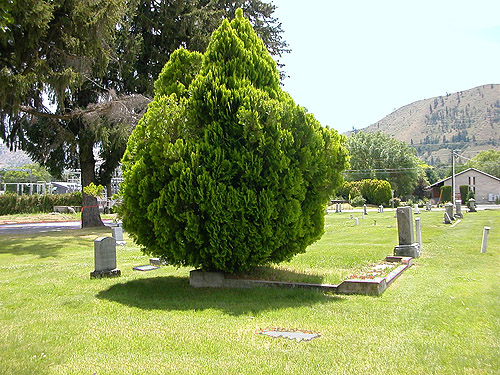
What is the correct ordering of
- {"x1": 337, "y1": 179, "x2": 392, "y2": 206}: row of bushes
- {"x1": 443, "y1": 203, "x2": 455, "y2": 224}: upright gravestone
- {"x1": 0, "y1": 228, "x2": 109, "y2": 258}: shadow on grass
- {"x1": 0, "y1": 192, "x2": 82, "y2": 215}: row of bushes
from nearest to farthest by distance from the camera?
{"x1": 0, "y1": 228, "x2": 109, "y2": 258}: shadow on grass
{"x1": 443, "y1": 203, "x2": 455, "y2": 224}: upright gravestone
{"x1": 0, "y1": 192, "x2": 82, "y2": 215}: row of bushes
{"x1": 337, "y1": 179, "x2": 392, "y2": 206}: row of bushes

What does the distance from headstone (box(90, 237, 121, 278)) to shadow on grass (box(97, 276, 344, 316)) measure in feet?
3.63

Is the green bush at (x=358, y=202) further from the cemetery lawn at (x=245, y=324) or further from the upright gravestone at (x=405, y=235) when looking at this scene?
the cemetery lawn at (x=245, y=324)

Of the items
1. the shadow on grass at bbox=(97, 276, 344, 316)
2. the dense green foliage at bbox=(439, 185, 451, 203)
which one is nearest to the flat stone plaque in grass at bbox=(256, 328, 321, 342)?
the shadow on grass at bbox=(97, 276, 344, 316)

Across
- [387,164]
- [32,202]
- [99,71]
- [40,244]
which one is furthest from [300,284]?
[387,164]

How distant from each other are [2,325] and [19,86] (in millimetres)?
11471

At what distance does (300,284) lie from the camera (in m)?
8.60

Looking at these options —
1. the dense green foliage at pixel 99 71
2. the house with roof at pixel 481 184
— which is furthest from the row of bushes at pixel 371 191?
the dense green foliage at pixel 99 71

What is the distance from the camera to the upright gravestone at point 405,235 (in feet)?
40.7

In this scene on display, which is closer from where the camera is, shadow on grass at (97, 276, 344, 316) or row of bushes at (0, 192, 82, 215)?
shadow on grass at (97, 276, 344, 316)

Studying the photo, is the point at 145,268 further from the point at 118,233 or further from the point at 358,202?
the point at 358,202

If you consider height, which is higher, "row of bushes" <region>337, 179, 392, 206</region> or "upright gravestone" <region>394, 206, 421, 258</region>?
"row of bushes" <region>337, 179, 392, 206</region>

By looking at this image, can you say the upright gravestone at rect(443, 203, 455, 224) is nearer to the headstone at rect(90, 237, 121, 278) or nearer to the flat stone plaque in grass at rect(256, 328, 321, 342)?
the headstone at rect(90, 237, 121, 278)

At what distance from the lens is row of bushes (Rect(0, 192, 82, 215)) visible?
51.3m

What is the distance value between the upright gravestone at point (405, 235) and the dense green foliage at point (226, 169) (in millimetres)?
4326
